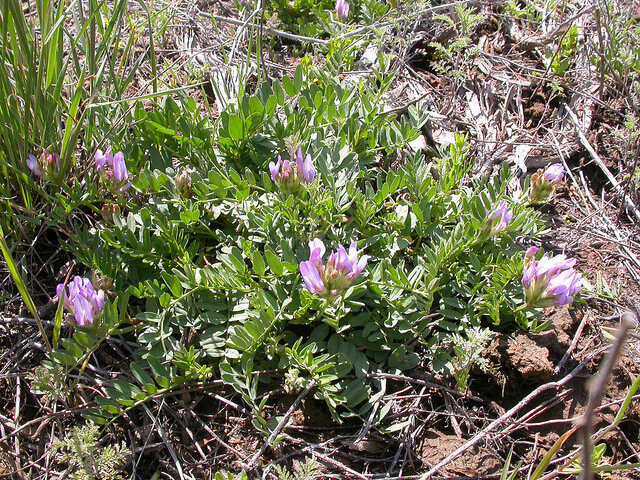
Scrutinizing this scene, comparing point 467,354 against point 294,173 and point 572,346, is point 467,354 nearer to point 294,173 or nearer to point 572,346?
point 572,346

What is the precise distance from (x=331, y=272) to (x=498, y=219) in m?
0.75

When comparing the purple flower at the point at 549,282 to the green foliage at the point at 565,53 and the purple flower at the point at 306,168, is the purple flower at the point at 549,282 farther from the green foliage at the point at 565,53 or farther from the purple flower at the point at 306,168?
the green foliage at the point at 565,53

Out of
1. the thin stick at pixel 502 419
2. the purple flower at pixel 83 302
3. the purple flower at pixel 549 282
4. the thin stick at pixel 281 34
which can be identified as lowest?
the thin stick at pixel 502 419

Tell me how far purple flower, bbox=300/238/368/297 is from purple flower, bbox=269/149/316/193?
39 cm

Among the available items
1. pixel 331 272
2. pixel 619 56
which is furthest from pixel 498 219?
pixel 619 56

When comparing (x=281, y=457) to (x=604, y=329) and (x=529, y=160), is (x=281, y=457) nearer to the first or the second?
(x=604, y=329)

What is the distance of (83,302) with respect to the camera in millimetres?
2027

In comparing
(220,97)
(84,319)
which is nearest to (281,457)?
(84,319)

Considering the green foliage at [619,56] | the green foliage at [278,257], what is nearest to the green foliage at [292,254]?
the green foliage at [278,257]

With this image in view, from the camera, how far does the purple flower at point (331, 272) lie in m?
2.04

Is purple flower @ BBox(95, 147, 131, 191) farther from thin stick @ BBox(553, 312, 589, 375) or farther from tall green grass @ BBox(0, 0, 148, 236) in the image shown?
thin stick @ BBox(553, 312, 589, 375)

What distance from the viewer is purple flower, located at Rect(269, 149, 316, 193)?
92.3 inches

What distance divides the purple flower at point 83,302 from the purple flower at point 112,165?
50 cm

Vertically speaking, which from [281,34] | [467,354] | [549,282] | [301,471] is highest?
[281,34]
